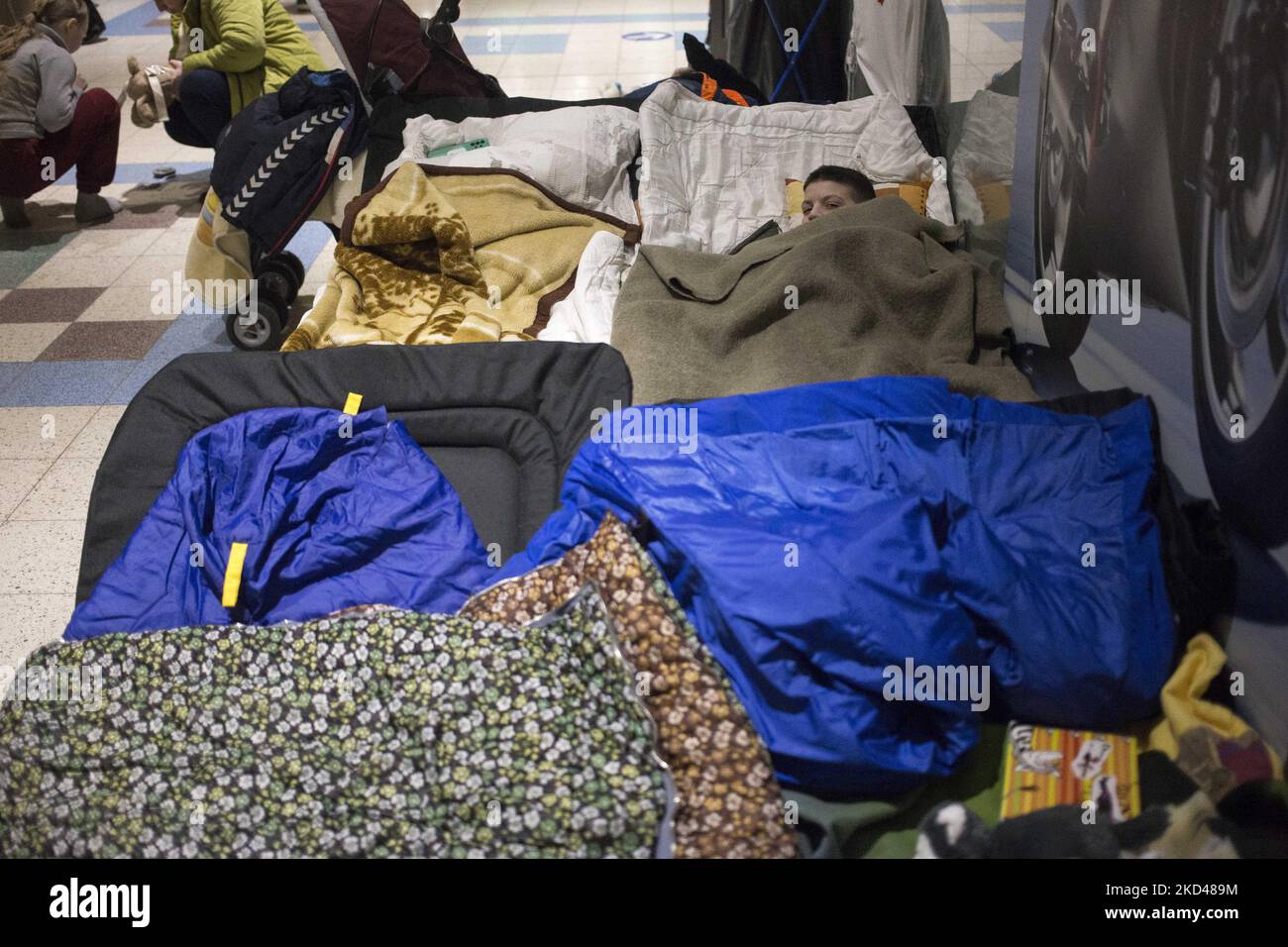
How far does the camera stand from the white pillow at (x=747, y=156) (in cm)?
293

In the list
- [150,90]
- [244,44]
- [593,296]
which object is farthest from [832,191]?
[150,90]

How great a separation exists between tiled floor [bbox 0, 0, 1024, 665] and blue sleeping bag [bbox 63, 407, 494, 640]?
586mm

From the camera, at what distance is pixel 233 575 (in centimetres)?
174

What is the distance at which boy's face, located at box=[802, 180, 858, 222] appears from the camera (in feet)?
8.99

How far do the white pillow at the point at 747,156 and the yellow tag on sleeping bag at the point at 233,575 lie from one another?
1.51 meters

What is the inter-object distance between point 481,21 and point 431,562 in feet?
19.5

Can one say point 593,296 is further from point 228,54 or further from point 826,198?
point 228,54

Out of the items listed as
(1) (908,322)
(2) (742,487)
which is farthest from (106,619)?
(1) (908,322)

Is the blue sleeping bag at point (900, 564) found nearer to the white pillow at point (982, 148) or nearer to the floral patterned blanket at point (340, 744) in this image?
the floral patterned blanket at point (340, 744)

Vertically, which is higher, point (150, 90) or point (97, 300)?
point (150, 90)

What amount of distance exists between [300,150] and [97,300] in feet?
3.63

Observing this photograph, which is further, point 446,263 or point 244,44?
point 244,44

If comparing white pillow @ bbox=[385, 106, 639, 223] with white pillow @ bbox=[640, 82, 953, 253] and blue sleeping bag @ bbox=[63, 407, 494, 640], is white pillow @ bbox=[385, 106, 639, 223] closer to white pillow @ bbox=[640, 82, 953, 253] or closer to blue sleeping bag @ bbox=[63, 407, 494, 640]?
white pillow @ bbox=[640, 82, 953, 253]
